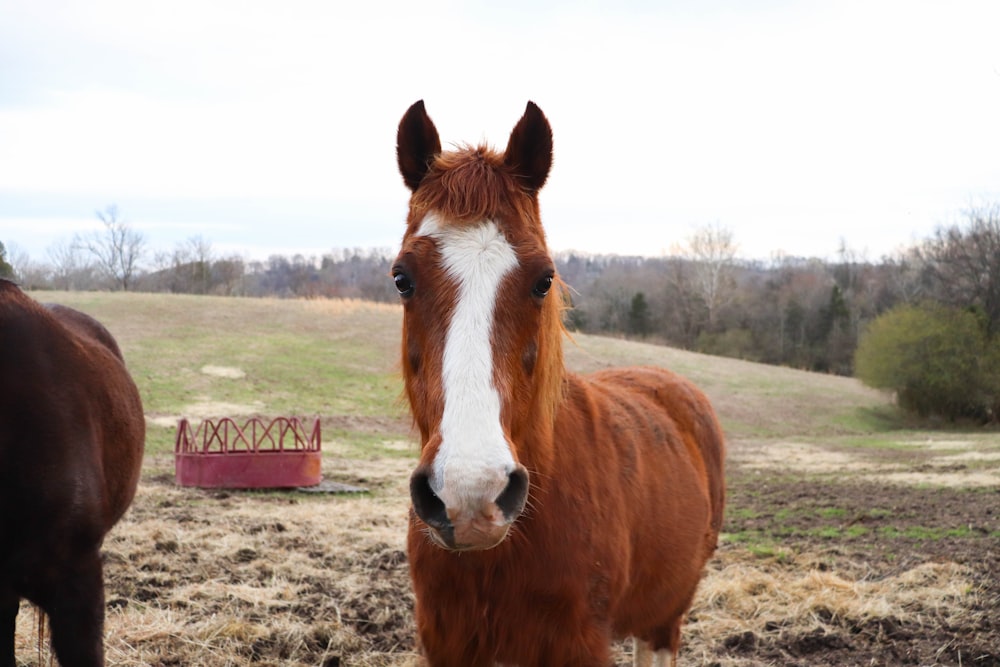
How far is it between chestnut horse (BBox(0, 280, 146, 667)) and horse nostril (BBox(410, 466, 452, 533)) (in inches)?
85.0

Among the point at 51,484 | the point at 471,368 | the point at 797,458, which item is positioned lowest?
the point at 797,458

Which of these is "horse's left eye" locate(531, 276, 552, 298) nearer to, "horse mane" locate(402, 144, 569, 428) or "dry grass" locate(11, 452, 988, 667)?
"horse mane" locate(402, 144, 569, 428)

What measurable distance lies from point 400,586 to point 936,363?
3107 cm

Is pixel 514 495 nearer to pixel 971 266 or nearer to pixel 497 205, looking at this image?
pixel 497 205

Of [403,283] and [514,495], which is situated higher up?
[403,283]

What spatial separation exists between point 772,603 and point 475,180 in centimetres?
464

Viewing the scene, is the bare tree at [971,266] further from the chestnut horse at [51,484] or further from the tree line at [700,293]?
the chestnut horse at [51,484]

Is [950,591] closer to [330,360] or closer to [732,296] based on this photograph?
[330,360]

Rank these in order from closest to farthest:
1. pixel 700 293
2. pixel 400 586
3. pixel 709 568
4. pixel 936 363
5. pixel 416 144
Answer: pixel 416 144, pixel 400 586, pixel 709 568, pixel 936 363, pixel 700 293

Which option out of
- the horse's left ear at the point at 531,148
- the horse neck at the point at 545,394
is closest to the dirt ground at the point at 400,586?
the horse neck at the point at 545,394

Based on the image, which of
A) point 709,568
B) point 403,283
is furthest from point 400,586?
point 403,283

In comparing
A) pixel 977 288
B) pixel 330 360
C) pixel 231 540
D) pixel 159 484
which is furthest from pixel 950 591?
pixel 977 288

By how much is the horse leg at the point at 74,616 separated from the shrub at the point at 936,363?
110ft

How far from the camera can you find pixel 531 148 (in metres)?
2.58
